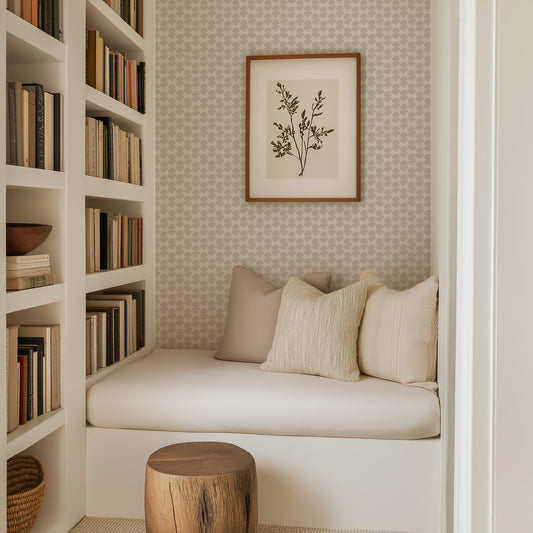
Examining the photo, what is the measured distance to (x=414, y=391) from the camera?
2.64 metres

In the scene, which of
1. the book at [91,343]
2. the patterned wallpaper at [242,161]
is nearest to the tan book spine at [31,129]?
the book at [91,343]

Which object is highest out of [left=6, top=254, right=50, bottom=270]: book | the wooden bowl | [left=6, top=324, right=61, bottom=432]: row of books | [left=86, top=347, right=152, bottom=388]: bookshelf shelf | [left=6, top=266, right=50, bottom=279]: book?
the wooden bowl

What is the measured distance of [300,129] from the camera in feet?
11.1

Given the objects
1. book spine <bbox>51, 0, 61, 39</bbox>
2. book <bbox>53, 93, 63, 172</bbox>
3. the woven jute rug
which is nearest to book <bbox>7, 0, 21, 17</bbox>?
book spine <bbox>51, 0, 61, 39</bbox>

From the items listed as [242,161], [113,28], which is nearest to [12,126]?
[113,28]

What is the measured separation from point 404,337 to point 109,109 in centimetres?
160

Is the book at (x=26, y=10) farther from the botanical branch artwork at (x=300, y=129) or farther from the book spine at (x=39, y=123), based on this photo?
the botanical branch artwork at (x=300, y=129)

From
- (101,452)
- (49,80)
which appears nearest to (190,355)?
(101,452)

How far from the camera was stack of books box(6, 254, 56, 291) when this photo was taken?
2162 mm

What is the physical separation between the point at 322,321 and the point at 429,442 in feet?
2.15

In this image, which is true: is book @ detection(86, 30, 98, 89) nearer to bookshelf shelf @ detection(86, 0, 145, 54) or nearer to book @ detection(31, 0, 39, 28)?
bookshelf shelf @ detection(86, 0, 145, 54)

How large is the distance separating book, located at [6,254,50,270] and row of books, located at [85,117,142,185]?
535 mm

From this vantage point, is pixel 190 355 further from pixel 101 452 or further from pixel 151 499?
pixel 151 499

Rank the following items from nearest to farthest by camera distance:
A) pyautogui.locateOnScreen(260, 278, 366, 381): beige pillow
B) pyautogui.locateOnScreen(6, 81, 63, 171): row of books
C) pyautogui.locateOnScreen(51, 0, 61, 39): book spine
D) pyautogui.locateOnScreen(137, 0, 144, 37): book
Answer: pyautogui.locateOnScreen(6, 81, 63, 171): row of books < pyautogui.locateOnScreen(51, 0, 61, 39): book spine < pyautogui.locateOnScreen(260, 278, 366, 381): beige pillow < pyautogui.locateOnScreen(137, 0, 144, 37): book
